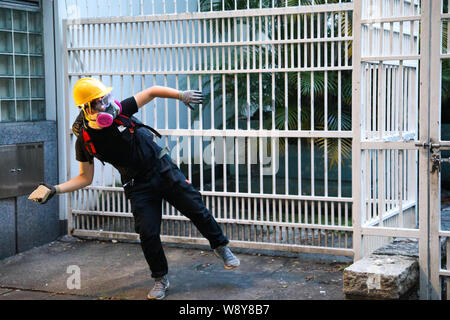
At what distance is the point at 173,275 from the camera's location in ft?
21.4

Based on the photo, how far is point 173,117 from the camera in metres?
10.2

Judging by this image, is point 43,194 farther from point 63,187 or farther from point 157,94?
point 157,94

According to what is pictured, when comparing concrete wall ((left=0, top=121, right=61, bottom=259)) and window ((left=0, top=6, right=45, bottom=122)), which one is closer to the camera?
concrete wall ((left=0, top=121, right=61, bottom=259))

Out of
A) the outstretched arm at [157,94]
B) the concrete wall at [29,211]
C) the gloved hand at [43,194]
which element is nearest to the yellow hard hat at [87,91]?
the outstretched arm at [157,94]

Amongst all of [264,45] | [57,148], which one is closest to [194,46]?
[264,45]

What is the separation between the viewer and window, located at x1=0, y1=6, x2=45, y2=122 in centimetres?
742

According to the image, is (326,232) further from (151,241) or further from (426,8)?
(426,8)

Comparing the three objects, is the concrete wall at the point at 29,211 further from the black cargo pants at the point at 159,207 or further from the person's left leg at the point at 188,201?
the person's left leg at the point at 188,201

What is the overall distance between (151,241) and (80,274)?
1.31 metres

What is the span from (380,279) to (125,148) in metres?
2.37

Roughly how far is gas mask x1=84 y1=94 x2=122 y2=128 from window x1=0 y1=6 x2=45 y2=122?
7.45ft

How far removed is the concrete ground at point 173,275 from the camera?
19.4 ft

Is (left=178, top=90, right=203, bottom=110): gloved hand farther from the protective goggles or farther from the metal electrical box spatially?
the metal electrical box

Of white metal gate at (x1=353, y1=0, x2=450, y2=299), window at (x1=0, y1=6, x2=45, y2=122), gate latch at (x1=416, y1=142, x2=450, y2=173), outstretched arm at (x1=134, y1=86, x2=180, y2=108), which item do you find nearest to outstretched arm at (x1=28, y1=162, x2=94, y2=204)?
outstretched arm at (x1=134, y1=86, x2=180, y2=108)
